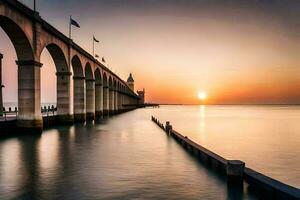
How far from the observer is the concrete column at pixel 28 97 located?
3369 centimetres

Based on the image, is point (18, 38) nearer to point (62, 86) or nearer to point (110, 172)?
point (62, 86)

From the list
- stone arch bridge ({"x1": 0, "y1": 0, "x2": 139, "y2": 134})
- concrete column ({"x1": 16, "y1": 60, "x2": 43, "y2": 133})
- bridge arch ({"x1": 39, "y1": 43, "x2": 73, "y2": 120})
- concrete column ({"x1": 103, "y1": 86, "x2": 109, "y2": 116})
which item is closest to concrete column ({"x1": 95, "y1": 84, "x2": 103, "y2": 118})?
concrete column ({"x1": 103, "y1": 86, "x2": 109, "y2": 116})

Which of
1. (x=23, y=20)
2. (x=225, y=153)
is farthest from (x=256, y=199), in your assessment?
(x=23, y=20)

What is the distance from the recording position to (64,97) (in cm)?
4738

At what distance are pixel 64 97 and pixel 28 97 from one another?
13253mm

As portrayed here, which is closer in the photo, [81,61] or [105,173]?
[105,173]

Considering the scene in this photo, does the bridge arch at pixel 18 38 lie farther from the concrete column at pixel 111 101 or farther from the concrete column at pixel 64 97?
the concrete column at pixel 111 101

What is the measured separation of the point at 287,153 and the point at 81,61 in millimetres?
34415

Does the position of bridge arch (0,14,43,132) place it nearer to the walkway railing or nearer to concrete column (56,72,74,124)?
the walkway railing

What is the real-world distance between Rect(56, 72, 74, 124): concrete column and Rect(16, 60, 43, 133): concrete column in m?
12.1

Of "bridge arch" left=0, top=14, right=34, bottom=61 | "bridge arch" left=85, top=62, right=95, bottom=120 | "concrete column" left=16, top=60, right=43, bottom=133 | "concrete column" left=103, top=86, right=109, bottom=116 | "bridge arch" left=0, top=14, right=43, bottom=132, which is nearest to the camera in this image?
"bridge arch" left=0, top=14, right=34, bottom=61

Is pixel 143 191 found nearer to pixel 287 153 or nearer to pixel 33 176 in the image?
pixel 33 176

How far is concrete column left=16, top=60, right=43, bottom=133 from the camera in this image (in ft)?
111

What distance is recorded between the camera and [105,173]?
1521 cm
